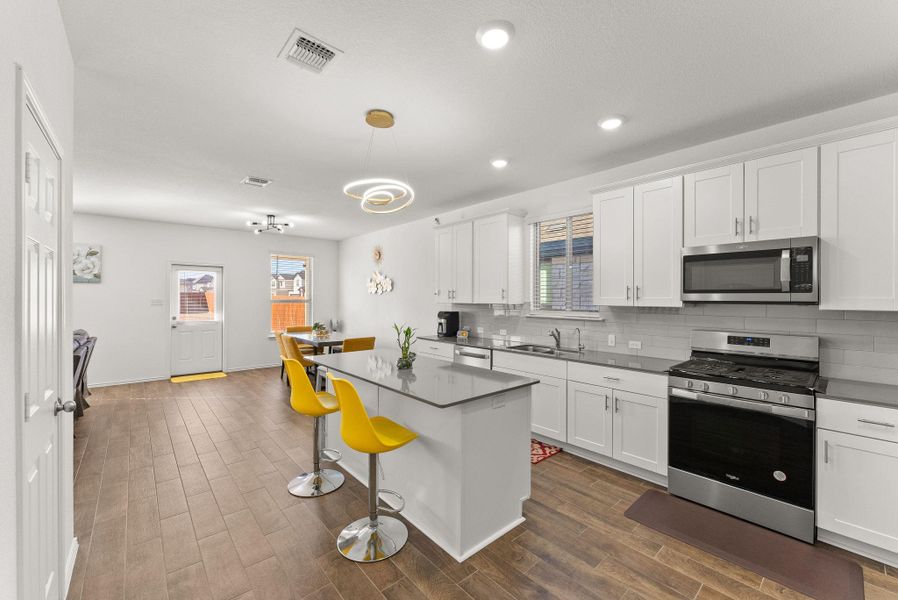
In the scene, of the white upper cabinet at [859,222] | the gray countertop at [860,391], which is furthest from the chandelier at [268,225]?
the gray countertop at [860,391]

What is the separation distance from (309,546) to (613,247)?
10.8 ft

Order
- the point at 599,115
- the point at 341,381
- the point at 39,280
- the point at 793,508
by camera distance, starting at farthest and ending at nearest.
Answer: the point at 599,115, the point at 793,508, the point at 341,381, the point at 39,280

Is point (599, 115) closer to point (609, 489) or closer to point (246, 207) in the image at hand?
point (609, 489)

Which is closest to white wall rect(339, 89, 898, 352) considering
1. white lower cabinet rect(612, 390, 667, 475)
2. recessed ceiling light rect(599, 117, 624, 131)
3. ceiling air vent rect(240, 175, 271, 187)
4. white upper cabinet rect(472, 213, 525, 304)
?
recessed ceiling light rect(599, 117, 624, 131)

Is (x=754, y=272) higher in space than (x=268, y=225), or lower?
lower

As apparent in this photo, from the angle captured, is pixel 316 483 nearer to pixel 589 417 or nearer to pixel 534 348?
pixel 589 417

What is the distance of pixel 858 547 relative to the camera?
2.21 m

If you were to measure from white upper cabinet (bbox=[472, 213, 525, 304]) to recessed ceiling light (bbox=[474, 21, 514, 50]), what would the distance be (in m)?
2.61

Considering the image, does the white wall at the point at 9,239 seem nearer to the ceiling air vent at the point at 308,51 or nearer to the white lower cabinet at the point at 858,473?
the ceiling air vent at the point at 308,51

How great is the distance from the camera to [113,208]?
18.5ft

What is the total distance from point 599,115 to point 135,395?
22.9 ft

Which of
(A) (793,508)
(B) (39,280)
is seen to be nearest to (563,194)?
(A) (793,508)

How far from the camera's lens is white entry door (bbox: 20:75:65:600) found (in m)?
1.26

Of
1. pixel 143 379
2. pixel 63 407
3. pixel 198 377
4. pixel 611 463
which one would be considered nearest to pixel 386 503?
pixel 63 407
